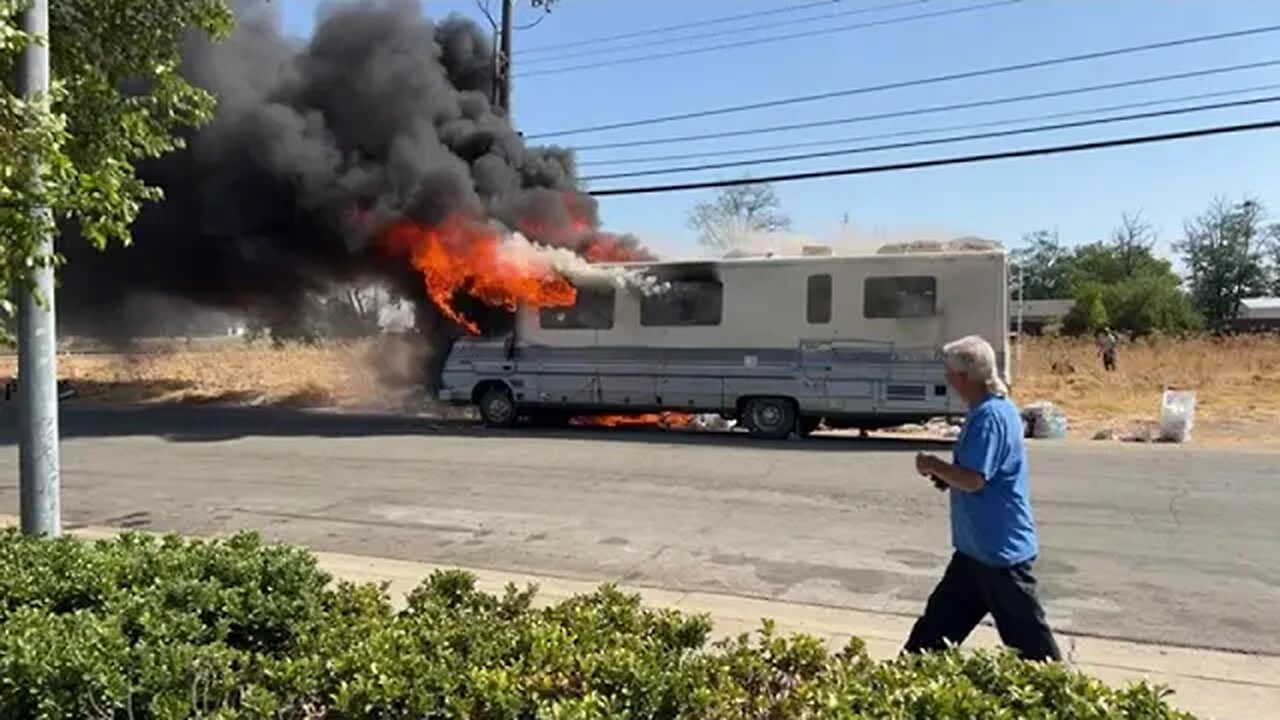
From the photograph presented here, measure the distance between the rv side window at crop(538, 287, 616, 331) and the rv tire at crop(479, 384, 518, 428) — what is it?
4.63 feet

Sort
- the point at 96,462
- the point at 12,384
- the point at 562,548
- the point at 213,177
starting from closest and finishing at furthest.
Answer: the point at 562,548 < the point at 96,462 < the point at 213,177 < the point at 12,384

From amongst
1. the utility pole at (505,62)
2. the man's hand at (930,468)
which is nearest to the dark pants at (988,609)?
the man's hand at (930,468)

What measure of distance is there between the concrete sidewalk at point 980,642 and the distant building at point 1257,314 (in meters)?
64.9

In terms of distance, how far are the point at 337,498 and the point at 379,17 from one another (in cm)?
1552

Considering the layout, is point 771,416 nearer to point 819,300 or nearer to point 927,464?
point 819,300

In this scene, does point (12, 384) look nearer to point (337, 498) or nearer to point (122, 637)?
point (337, 498)

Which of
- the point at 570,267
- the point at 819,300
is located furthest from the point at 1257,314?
the point at 570,267

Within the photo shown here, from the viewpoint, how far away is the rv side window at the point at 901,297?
14008 millimetres

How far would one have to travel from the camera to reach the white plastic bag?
1543 centimetres

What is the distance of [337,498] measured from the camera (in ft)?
32.7

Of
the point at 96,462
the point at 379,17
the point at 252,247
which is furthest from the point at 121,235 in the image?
the point at 379,17

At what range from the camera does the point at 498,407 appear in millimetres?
17062

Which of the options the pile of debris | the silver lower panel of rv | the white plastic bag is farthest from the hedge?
the white plastic bag

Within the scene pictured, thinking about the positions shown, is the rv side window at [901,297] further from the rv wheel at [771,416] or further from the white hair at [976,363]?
the white hair at [976,363]
